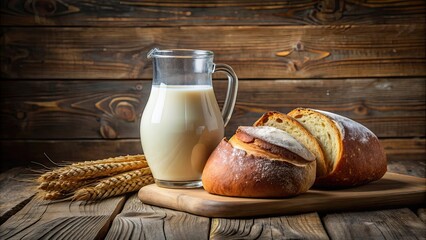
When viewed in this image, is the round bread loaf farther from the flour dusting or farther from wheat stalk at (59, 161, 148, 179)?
wheat stalk at (59, 161, 148, 179)

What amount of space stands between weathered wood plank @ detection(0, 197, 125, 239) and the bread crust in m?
0.26

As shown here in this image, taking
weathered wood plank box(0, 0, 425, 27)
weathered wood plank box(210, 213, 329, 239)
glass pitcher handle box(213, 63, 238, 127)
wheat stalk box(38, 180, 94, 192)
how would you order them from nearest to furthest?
weathered wood plank box(210, 213, 329, 239) → wheat stalk box(38, 180, 94, 192) → glass pitcher handle box(213, 63, 238, 127) → weathered wood plank box(0, 0, 425, 27)

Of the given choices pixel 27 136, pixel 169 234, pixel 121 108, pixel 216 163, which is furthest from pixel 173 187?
pixel 27 136

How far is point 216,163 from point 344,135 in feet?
1.08

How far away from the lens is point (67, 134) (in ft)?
7.75

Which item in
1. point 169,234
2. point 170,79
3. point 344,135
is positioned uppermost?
point 170,79

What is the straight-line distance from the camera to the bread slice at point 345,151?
4.85 ft

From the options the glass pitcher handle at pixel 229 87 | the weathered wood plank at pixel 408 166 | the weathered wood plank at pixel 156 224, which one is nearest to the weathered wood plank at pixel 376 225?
the weathered wood plank at pixel 156 224

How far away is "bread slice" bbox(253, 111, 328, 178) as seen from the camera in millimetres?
1510

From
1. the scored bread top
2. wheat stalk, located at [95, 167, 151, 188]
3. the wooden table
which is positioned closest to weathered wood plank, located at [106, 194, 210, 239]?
the wooden table

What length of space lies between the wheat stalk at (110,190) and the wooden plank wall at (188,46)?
74 cm

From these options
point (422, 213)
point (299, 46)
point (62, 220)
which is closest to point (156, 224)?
point (62, 220)

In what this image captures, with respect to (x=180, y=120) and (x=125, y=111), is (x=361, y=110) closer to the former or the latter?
(x=125, y=111)

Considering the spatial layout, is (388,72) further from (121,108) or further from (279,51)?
(121,108)
